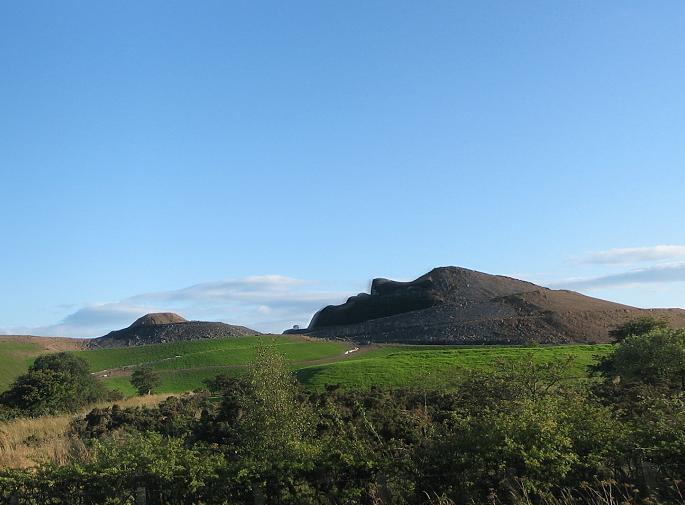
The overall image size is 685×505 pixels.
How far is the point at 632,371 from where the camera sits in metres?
26.2

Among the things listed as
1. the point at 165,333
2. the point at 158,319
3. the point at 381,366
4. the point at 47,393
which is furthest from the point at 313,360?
the point at 158,319

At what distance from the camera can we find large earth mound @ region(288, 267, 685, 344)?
9431cm

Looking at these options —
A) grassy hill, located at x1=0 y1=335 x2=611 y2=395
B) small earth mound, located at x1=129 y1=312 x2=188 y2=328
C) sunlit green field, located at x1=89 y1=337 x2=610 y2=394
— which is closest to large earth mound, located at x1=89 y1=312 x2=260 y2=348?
small earth mound, located at x1=129 y1=312 x2=188 y2=328

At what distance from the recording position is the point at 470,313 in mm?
106812

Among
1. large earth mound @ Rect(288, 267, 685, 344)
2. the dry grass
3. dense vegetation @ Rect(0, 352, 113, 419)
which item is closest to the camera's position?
the dry grass

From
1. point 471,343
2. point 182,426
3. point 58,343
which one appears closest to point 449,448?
point 182,426

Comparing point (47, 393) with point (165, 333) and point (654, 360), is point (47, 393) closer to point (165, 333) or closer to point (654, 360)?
point (654, 360)

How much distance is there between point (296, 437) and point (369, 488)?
385 cm

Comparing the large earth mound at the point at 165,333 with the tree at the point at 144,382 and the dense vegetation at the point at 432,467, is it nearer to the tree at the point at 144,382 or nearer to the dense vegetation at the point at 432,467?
the tree at the point at 144,382

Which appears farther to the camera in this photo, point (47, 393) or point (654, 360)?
point (47, 393)

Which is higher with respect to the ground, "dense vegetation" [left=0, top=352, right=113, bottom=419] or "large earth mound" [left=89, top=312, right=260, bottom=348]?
"large earth mound" [left=89, top=312, right=260, bottom=348]

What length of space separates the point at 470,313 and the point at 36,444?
300 feet

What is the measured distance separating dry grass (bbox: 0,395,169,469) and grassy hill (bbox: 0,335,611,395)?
881cm

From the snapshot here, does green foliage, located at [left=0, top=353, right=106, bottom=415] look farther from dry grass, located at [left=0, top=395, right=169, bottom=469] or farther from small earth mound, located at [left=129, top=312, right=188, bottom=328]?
small earth mound, located at [left=129, top=312, right=188, bottom=328]
